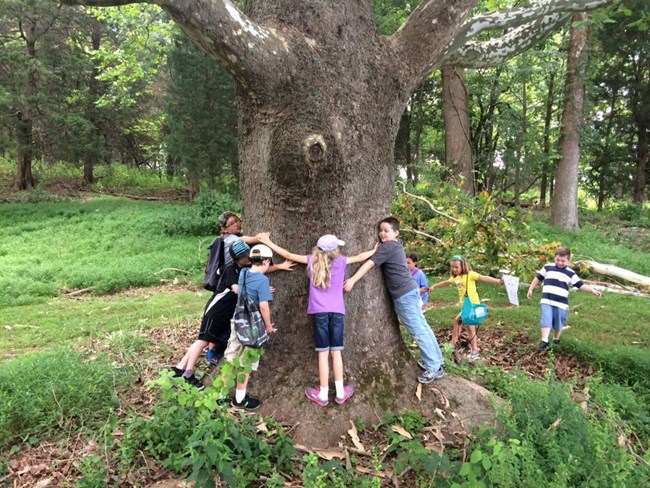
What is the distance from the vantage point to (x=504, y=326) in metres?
6.99

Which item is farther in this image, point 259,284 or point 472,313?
point 472,313

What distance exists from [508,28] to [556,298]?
11.1ft

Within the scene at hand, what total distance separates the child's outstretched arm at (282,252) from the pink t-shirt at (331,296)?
0.07 m

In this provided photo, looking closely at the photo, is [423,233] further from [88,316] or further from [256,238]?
[88,316]

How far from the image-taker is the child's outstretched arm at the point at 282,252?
3.80 metres

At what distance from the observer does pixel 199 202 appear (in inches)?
626

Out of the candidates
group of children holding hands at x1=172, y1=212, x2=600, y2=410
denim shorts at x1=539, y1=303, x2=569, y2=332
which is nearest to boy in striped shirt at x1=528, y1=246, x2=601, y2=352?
denim shorts at x1=539, y1=303, x2=569, y2=332

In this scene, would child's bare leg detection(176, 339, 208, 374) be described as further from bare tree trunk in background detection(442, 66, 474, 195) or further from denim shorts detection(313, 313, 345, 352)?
bare tree trunk in background detection(442, 66, 474, 195)

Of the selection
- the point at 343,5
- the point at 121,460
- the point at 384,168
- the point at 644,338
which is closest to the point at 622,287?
the point at 644,338

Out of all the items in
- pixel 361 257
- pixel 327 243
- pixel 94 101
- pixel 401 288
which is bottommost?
pixel 401 288

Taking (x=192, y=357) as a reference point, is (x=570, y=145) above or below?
above

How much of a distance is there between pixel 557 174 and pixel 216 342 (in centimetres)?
1461

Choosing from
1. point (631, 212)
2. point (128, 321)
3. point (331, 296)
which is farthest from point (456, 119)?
point (331, 296)

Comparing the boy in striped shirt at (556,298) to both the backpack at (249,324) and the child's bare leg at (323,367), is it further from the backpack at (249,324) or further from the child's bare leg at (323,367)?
the backpack at (249,324)
